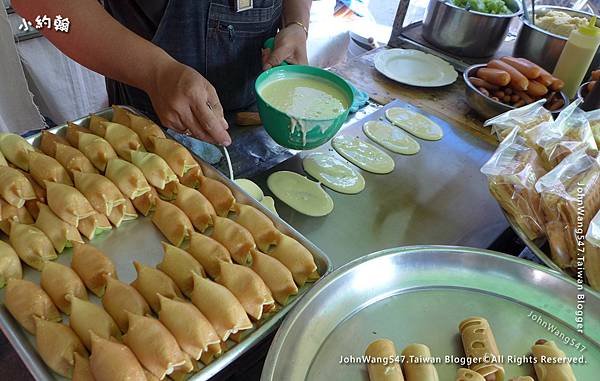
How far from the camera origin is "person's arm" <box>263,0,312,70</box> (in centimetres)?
149

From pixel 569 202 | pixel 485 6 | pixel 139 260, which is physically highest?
pixel 485 6

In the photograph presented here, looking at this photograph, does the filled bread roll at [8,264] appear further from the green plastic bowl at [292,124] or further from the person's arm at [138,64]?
the green plastic bowl at [292,124]

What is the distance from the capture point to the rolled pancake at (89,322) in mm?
857

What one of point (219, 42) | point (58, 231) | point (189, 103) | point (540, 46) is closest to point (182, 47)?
point (219, 42)

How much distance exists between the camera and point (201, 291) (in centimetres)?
92

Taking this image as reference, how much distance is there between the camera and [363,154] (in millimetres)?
1591

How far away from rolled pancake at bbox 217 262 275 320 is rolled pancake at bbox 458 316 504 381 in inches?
15.8

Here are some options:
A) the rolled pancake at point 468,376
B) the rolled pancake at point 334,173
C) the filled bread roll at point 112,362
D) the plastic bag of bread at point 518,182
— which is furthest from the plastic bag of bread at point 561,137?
the filled bread roll at point 112,362

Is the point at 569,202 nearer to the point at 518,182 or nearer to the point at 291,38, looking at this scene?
the point at 518,182

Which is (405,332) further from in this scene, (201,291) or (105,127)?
(105,127)

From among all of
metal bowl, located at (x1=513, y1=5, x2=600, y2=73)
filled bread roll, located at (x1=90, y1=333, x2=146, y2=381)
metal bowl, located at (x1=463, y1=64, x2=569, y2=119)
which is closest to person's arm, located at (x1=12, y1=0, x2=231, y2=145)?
filled bread roll, located at (x1=90, y1=333, x2=146, y2=381)

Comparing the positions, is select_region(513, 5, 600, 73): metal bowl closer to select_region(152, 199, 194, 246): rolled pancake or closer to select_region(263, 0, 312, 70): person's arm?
select_region(263, 0, 312, 70): person's arm

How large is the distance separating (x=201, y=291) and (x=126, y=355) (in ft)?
0.60

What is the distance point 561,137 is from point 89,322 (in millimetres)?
1266
